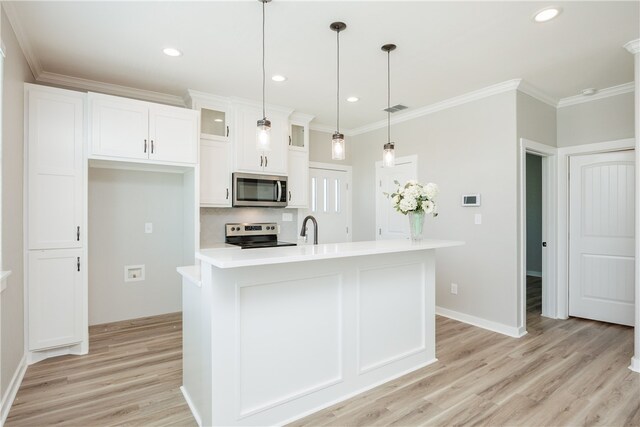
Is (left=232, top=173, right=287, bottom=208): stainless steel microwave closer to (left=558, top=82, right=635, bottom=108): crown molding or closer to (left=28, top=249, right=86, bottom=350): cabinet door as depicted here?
(left=28, top=249, right=86, bottom=350): cabinet door

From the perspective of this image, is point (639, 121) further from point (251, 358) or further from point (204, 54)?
point (204, 54)

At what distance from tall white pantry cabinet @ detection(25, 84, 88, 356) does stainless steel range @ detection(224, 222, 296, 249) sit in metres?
1.62

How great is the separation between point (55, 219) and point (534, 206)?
7.32m

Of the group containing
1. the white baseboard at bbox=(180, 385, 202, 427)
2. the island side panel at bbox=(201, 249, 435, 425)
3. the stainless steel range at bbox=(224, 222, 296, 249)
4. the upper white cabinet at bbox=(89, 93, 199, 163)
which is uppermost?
the upper white cabinet at bbox=(89, 93, 199, 163)

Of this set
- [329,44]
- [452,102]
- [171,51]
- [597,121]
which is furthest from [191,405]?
[597,121]

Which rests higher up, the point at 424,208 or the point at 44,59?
the point at 44,59

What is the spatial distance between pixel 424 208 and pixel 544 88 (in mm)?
2264

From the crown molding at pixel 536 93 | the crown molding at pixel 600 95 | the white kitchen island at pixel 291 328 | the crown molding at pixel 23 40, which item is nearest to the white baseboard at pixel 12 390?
the white kitchen island at pixel 291 328

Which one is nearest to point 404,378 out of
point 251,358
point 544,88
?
point 251,358

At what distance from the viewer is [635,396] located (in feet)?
7.81

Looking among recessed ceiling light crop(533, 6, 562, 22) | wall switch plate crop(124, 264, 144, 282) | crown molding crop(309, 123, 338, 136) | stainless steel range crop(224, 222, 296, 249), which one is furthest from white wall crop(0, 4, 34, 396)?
recessed ceiling light crop(533, 6, 562, 22)

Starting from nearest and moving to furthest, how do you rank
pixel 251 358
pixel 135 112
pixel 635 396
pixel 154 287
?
pixel 251 358, pixel 635 396, pixel 135 112, pixel 154 287

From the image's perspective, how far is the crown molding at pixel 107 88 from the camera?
11.0ft

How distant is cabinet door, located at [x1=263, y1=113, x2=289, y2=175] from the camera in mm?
4328
